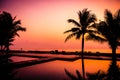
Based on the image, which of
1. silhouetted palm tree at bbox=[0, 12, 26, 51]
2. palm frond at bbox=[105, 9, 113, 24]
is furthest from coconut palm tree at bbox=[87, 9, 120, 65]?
silhouetted palm tree at bbox=[0, 12, 26, 51]

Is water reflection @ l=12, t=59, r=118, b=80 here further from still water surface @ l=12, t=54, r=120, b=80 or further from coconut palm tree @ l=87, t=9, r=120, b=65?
coconut palm tree @ l=87, t=9, r=120, b=65

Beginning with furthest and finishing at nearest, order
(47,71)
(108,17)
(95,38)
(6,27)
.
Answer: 1. (6,27)
2. (95,38)
3. (108,17)
4. (47,71)

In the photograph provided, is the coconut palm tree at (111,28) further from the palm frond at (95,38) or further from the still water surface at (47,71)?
the still water surface at (47,71)

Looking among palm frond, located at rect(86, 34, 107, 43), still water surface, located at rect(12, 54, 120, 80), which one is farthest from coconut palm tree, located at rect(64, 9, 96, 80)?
still water surface, located at rect(12, 54, 120, 80)

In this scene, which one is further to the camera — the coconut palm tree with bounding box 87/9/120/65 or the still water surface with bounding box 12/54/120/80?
the coconut palm tree with bounding box 87/9/120/65

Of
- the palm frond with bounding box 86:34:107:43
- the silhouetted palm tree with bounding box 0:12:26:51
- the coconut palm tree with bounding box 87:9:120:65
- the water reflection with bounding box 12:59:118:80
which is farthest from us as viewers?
the silhouetted palm tree with bounding box 0:12:26:51

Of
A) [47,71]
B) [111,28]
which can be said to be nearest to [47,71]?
[47,71]

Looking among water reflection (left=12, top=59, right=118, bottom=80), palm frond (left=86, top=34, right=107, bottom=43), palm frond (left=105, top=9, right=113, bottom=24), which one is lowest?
water reflection (left=12, top=59, right=118, bottom=80)

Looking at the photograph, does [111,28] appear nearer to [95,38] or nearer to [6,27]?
[95,38]

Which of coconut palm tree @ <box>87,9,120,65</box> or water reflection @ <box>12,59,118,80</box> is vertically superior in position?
coconut palm tree @ <box>87,9,120,65</box>

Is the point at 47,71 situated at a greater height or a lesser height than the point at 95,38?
lesser

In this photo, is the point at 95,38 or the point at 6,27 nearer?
the point at 95,38

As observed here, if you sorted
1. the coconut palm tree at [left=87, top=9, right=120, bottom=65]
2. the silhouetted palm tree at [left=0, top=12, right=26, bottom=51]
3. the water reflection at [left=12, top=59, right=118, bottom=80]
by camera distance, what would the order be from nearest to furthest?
1. the water reflection at [left=12, top=59, right=118, bottom=80]
2. the coconut palm tree at [left=87, top=9, right=120, bottom=65]
3. the silhouetted palm tree at [left=0, top=12, right=26, bottom=51]

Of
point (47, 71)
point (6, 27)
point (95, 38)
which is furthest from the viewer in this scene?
point (6, 27)
